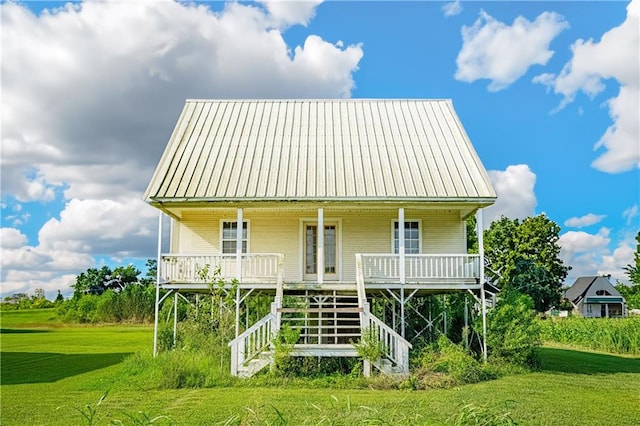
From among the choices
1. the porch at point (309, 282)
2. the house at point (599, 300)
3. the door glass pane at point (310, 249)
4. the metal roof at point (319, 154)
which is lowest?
the house at point (599, 300)

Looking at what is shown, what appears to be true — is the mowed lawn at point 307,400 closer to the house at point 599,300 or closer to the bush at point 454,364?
the bush at point 454,364

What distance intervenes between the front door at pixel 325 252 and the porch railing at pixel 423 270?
5.84 ft

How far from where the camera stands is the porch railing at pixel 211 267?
1778 cm

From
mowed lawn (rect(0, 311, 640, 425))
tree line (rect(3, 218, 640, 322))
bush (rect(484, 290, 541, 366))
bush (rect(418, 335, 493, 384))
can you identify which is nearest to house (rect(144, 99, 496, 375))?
bush (rect(484, 290, 541, 366))

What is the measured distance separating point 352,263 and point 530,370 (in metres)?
6.57

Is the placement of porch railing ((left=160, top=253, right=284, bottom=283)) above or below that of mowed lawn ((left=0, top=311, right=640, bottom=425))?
above

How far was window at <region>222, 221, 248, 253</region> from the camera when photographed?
20250mm

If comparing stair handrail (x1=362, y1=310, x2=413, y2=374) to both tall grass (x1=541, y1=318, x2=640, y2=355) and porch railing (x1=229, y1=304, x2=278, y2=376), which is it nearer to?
porch railing (x1=229, y1=304, x2=278, y2=376)

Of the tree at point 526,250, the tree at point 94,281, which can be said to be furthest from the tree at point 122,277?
the tree at point 526,250

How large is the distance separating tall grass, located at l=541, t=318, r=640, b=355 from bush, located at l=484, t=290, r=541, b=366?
5.65m

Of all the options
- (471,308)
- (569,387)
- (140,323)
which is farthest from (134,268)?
(569,387)

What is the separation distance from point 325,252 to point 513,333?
22.3 feet

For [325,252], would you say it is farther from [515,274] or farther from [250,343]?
[515,274]

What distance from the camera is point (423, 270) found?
60.6 feet
